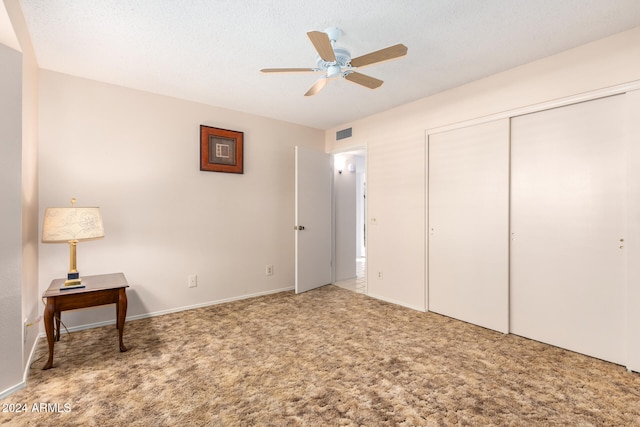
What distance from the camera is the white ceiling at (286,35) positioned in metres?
1.92

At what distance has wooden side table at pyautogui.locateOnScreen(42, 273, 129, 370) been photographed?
2113 mm

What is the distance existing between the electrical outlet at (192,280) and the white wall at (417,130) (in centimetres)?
224

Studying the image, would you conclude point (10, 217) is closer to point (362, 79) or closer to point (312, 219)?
point (362, 79)

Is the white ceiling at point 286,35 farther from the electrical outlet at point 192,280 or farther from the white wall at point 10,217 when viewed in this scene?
the electrical outlet at point 192,280

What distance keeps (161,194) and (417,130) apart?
10.1 ft

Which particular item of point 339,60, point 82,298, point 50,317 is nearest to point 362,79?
point 339,60

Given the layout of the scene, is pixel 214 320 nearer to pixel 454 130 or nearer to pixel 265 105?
pixel 265 105

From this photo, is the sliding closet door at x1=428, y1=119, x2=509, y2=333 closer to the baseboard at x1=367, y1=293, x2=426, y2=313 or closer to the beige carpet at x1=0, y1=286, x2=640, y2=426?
the baseboard at x1=367, y1=293, x2=426, y2=313

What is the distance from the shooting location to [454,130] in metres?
3.24

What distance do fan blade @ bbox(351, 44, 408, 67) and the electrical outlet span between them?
2918 millimetres

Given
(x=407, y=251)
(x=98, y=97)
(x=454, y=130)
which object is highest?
(x=98, y=97)

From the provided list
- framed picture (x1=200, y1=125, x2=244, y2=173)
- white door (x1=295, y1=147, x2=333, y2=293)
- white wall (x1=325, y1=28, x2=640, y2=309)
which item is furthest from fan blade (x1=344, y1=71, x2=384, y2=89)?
framed picture (x1=200, y1=125, x2=244, y2=173)

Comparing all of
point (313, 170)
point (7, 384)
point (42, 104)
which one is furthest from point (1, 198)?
point (313, 170)

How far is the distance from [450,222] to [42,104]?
418 cm
